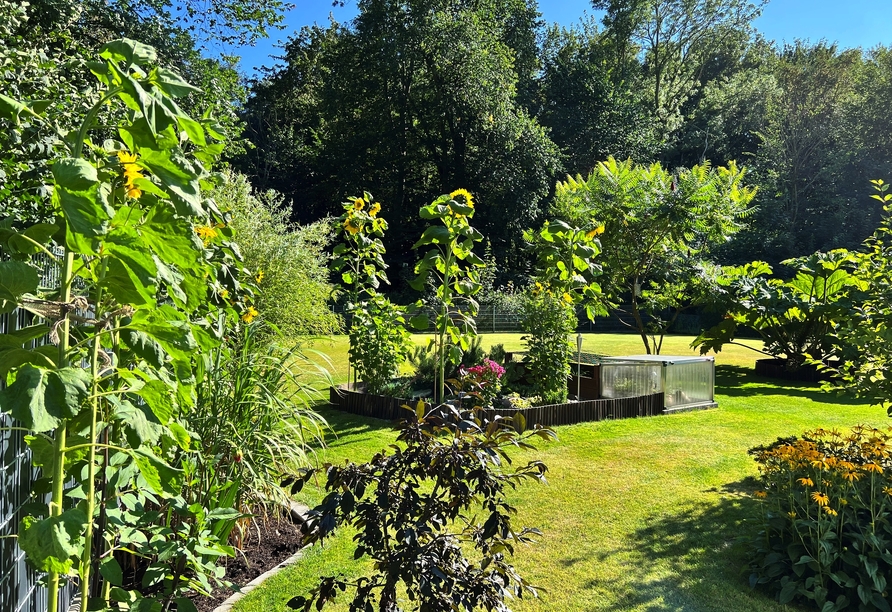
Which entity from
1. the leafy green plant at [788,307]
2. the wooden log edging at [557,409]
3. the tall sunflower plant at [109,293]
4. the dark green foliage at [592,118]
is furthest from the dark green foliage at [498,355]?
the dark green foliage at [592,118]

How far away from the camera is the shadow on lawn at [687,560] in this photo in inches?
121

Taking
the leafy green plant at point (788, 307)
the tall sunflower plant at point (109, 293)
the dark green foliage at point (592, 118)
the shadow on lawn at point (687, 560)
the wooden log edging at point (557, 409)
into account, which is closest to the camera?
the tall sunflower plant at point (109, 293)

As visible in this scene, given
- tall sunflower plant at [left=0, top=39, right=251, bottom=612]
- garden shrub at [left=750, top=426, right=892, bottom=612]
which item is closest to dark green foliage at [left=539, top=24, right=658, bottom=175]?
garden shrub at [left=750, top=426, right=892, bottom=612]

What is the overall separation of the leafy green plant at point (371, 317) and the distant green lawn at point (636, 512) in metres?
0.68

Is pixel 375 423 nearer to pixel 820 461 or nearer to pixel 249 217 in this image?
pixel 820 461

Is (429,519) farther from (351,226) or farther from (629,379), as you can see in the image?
(629,379)

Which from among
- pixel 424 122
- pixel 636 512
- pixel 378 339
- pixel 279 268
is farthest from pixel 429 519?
pixel 424 122

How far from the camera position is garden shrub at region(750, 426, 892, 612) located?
9.61 feet

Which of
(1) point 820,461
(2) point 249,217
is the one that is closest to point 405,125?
(2) point 249,217

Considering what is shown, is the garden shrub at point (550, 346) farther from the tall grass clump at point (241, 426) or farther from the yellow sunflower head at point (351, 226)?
the tall grass clump at point (241, 426)

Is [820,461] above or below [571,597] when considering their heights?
above

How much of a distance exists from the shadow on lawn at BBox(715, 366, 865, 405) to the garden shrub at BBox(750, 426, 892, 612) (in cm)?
599

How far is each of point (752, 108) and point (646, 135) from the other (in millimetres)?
7902

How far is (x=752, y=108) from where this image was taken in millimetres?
34000
